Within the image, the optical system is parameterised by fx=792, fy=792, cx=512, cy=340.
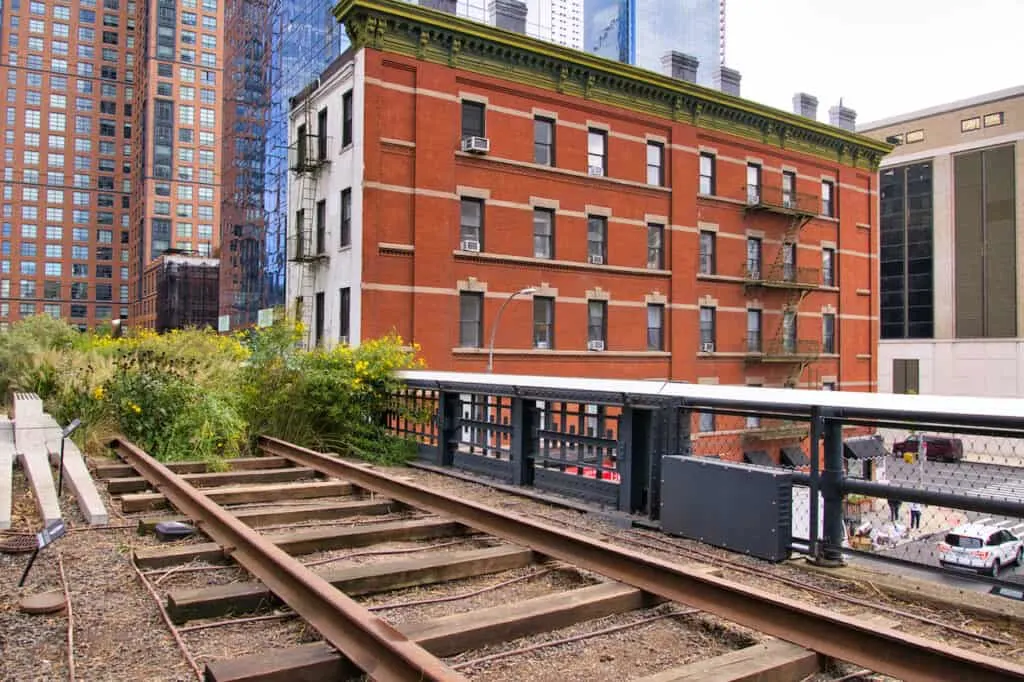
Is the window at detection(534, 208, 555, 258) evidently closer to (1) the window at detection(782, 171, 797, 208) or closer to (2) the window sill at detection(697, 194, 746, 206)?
(2) the window sill at detection(697, 194, 746, 206)

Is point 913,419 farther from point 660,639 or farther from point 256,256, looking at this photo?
point 256,256

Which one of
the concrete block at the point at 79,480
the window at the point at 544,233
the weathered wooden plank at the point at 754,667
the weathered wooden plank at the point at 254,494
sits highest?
the window at the point at 544,233

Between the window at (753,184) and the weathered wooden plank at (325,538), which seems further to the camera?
the window at (753,184)

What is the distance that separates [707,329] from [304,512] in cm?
3214

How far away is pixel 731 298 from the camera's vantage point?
38.8 m

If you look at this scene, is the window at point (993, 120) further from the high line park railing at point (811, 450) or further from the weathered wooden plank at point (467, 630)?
the weathered wooden plank at point (467, 630)

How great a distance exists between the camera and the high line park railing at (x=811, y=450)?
6.11 m

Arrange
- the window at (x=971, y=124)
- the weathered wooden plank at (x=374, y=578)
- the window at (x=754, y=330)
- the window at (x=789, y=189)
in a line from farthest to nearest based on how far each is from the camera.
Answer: the window at (x=971, y=124), the window at (x=789, y=189), the window at (x=754, y=330), the weathered wooden plank at (x=374, y=578)

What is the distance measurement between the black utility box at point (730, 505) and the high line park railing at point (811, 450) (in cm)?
5

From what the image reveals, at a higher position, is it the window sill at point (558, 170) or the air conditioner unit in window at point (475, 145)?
the air conditioner unit in window at point (475, 145)

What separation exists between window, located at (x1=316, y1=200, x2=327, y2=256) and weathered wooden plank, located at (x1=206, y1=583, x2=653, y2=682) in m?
27.5

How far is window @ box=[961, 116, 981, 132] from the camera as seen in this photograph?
213 feet

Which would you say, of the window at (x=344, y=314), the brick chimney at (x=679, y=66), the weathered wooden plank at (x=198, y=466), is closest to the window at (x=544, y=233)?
the window at (x=344, y=314)

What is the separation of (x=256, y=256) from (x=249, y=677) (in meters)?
43.9
